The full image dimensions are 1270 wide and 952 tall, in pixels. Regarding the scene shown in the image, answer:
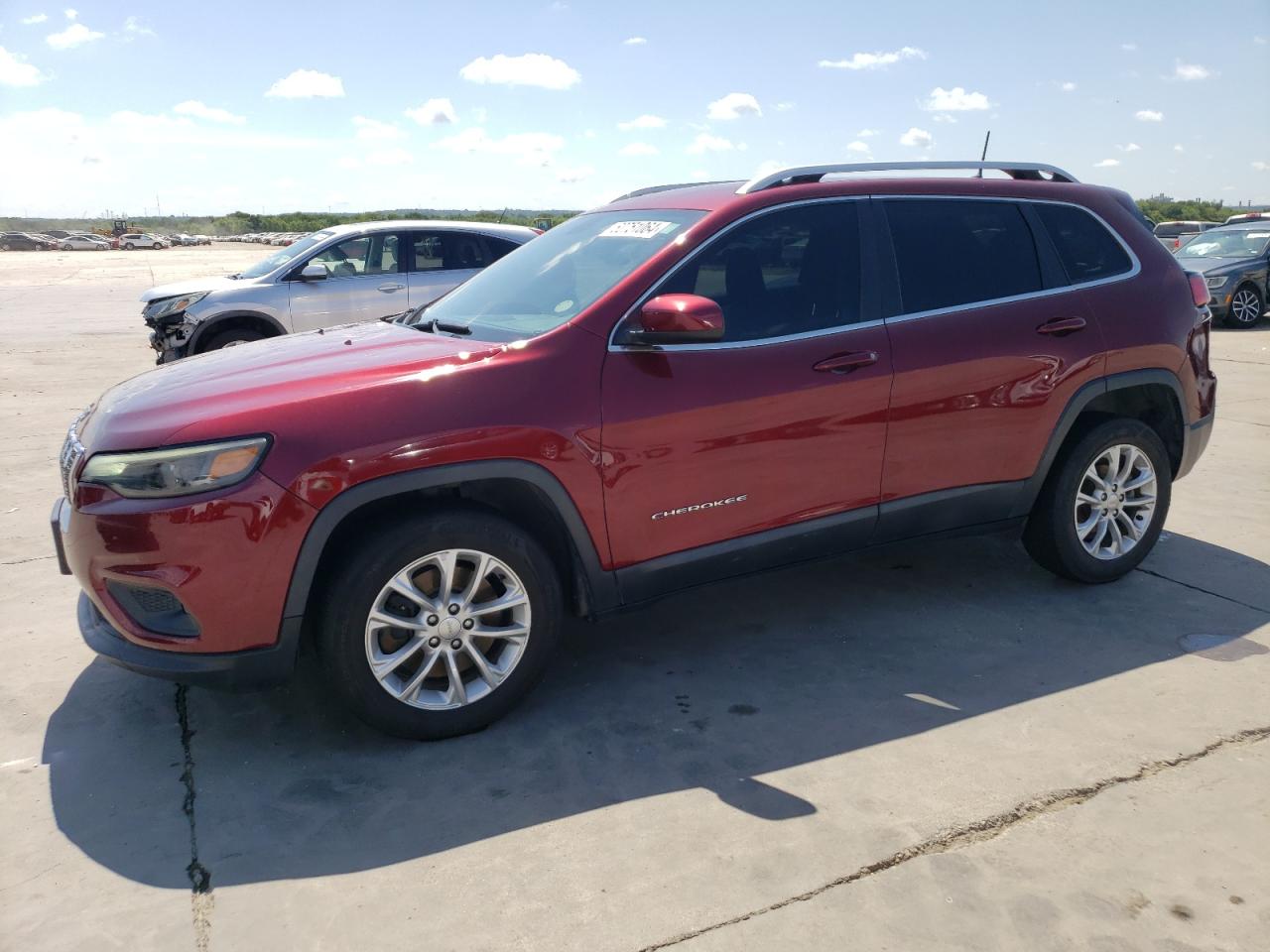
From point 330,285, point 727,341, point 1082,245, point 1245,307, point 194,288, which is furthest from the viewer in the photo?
point 1245,307

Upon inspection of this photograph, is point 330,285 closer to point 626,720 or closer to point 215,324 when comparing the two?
point 215,324

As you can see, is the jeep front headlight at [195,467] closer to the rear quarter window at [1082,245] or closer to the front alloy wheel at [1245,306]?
the rear quarter window at [1082,245]

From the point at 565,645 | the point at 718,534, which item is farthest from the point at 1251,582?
the point at 565,645

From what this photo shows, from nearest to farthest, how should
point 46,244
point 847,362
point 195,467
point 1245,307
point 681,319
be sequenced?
point 195,467 < point 681,319 < point 847,362 < point 1245,307 < point 46,244

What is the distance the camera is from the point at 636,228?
410cm

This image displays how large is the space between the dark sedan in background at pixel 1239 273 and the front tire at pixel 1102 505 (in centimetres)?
1273

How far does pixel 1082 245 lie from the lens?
4.60 metres

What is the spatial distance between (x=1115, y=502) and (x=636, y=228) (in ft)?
8.30

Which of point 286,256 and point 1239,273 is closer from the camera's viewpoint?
point 286,256

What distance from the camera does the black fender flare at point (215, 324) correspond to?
9836mm

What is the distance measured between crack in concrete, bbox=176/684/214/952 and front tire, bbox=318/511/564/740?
0.54 m

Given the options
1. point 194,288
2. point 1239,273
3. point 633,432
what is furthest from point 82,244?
point 633,432

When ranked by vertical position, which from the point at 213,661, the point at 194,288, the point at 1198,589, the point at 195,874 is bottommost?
the point at 195,874

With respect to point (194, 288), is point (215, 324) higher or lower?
lower
